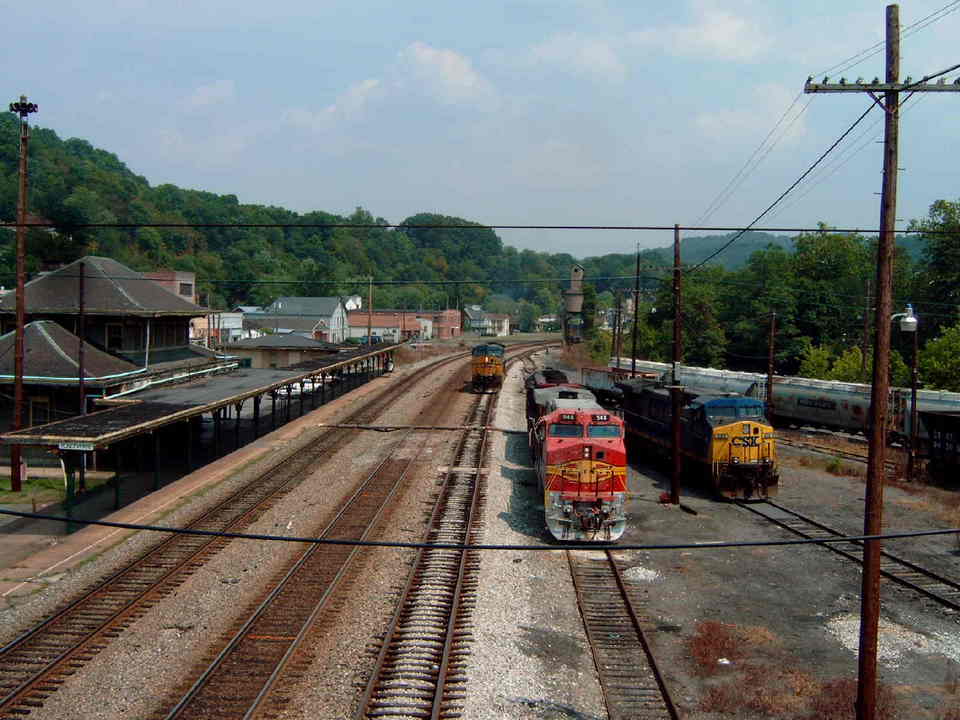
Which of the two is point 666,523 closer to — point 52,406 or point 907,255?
point 52,406

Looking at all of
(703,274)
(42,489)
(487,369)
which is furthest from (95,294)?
(703,274)

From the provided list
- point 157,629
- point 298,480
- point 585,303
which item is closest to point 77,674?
point 157,629

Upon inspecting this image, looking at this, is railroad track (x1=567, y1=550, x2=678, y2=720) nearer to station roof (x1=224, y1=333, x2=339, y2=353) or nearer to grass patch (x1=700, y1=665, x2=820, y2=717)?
grass patch (x1=700, y1=665, x2=820, y2=717)

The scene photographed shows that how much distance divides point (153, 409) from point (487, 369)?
1193 inches

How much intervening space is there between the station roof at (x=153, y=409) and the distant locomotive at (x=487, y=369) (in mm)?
15733

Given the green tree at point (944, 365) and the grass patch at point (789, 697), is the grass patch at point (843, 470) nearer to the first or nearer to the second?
the green tree at point (944, 365)

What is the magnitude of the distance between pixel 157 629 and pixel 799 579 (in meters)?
13.9

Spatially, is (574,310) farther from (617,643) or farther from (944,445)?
(617,643)

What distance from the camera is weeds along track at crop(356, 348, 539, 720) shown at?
11.7m

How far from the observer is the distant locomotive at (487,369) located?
175ft

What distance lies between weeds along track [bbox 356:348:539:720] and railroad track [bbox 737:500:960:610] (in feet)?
29.8

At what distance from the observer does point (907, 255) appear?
87.1 m

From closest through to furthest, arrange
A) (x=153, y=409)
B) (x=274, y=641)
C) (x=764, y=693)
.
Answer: (x=764, y=693)
(x=274, y=641)
(x=153, y=409)

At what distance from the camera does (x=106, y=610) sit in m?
15.2
